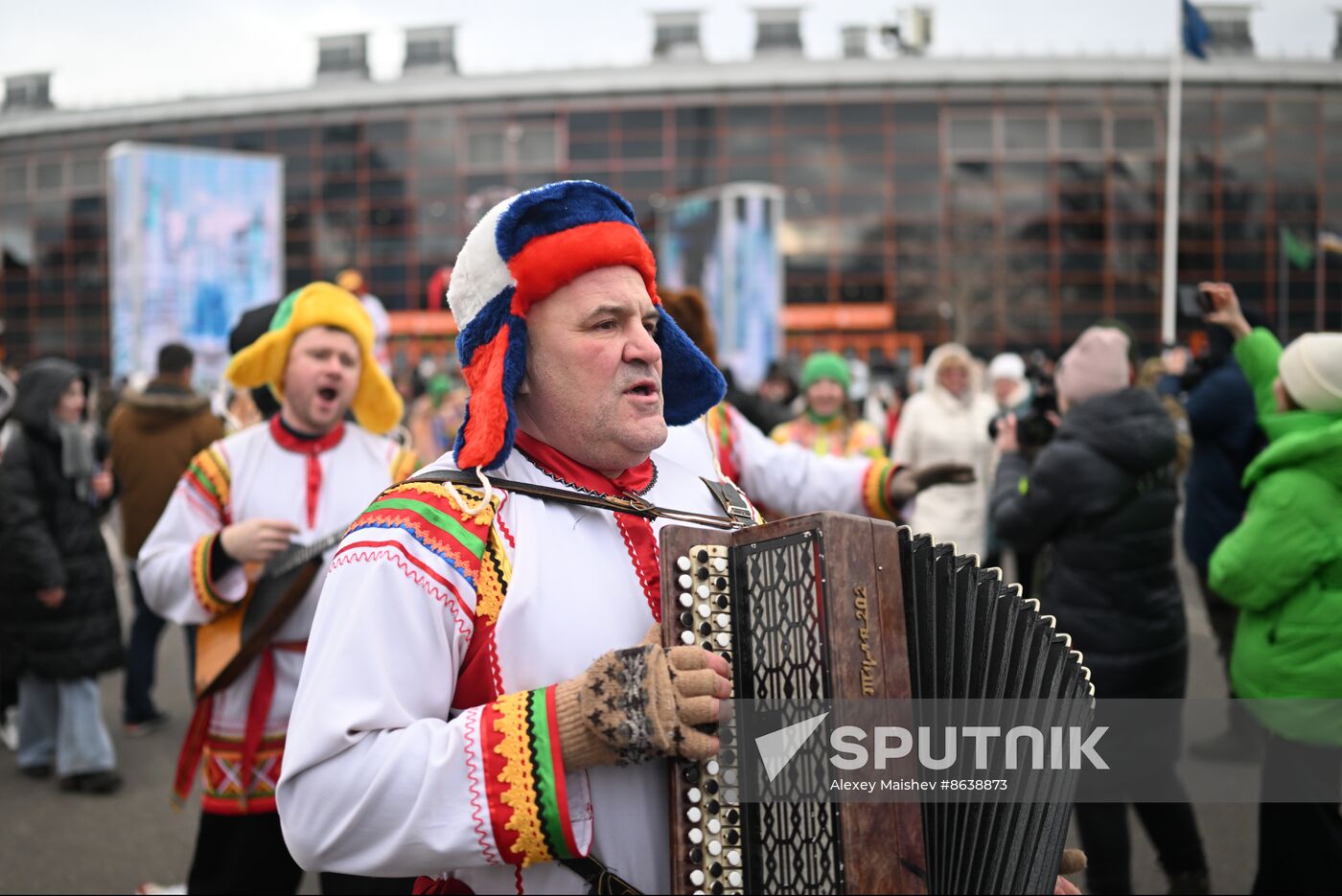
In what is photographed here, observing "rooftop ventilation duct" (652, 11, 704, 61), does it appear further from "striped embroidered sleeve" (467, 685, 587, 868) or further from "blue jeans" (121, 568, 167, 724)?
"striped embroidered sleeve" (467, 685, 587, 868)

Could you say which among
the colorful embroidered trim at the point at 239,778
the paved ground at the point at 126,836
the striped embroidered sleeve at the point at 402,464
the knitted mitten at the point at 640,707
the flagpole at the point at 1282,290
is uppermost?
the flagpole at the point at 1282,290

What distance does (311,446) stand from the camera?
3992mm

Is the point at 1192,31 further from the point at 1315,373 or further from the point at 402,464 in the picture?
the point at 402,464

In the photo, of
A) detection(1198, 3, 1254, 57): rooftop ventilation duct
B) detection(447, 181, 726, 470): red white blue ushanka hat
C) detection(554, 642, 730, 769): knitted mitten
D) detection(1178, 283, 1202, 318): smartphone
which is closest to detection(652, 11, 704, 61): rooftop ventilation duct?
detection(1198, 3, 1254, 57): rooftop ventilation duct

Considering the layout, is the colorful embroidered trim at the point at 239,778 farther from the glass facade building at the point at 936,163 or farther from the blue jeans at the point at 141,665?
the glass facade building at the point at 936,163

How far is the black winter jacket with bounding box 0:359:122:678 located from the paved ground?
0.61m

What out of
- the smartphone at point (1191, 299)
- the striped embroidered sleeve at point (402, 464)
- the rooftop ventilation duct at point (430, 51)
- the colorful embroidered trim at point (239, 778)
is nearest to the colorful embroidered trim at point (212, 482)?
the striped embroidered sleeve at point (402, 464)

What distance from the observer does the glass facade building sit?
3722cm

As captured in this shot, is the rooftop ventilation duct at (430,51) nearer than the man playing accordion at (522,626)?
No

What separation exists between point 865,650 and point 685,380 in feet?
3.04

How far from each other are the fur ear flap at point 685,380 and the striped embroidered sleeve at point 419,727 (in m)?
0.62

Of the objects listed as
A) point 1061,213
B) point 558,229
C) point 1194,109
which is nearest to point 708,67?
point 1061,213

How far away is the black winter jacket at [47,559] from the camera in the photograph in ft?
19.7

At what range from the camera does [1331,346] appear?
3.82 metres
